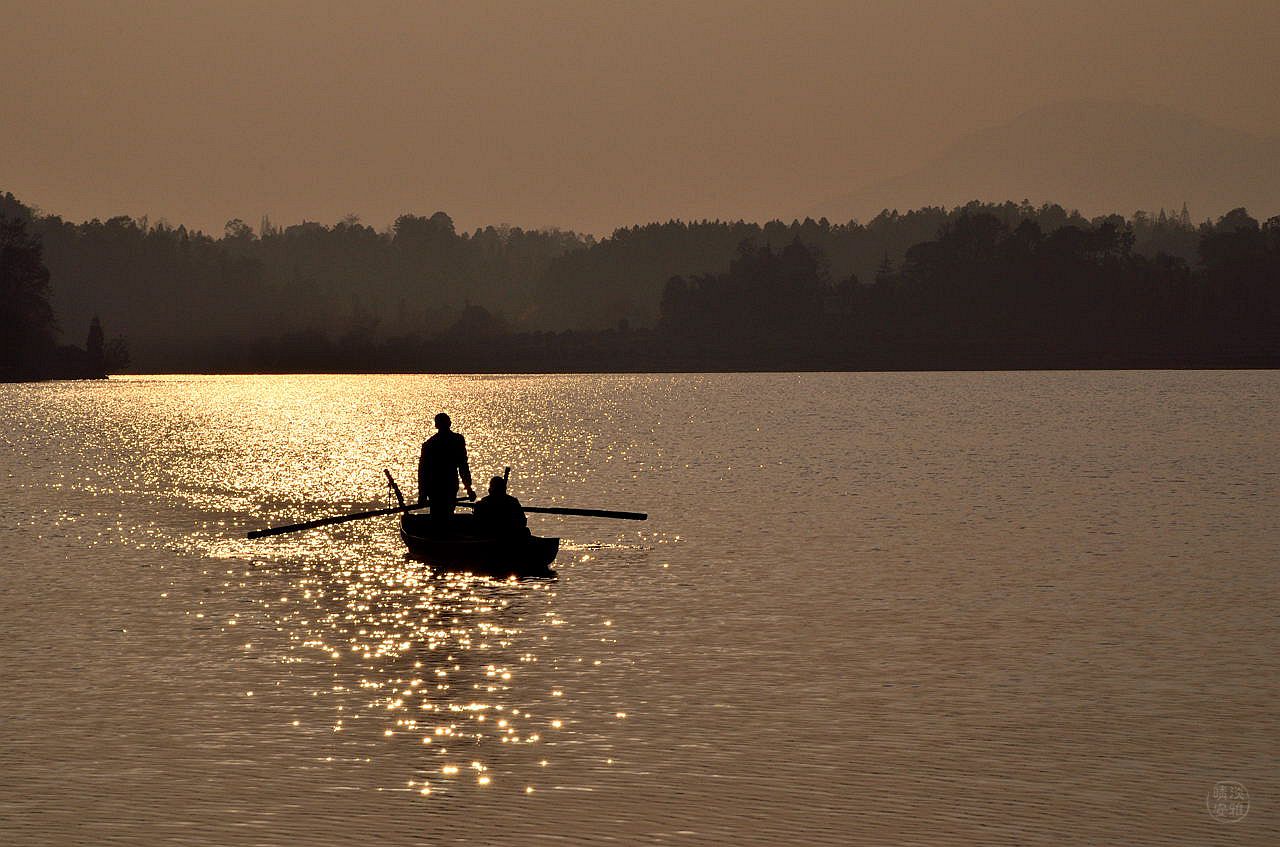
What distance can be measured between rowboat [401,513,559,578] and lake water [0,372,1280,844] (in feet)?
2.78

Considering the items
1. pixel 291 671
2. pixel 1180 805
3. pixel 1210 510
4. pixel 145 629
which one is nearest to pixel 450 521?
pixel 145 629

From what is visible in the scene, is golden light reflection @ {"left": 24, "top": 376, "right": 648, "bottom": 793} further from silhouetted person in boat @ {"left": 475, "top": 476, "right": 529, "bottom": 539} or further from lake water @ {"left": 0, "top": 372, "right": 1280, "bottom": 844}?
silhouetted person in boat @ {"left": 475, "top": 476, "right": 529, "bottom": 539}

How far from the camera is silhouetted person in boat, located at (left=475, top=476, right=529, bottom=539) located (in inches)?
1447

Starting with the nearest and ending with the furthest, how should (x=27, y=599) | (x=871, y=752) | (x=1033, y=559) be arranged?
1. (x=871, y=752)
2. (x=27, y=599)
3. (x=1033, y=559)

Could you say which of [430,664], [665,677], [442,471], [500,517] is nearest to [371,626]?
[430,664]

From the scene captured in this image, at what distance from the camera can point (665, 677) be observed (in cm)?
2541

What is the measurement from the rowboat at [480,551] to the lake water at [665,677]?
846 mm

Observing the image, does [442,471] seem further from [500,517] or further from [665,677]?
[665,677]

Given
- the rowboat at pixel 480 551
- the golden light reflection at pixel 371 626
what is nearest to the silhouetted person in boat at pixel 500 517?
the rowboat at pixel 480 551

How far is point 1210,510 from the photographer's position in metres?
56.1

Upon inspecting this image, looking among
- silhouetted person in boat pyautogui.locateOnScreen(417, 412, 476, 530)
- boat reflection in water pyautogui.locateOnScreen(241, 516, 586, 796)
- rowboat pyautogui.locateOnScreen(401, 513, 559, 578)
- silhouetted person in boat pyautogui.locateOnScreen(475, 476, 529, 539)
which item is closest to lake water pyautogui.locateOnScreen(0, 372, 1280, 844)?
boat reflection in water pyautogui.locateOnScreen(241, 516, 586, 796)

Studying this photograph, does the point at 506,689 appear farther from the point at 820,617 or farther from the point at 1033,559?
the point at 1033,559

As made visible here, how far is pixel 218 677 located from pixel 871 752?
10215 mm

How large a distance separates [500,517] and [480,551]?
2.71 ft
